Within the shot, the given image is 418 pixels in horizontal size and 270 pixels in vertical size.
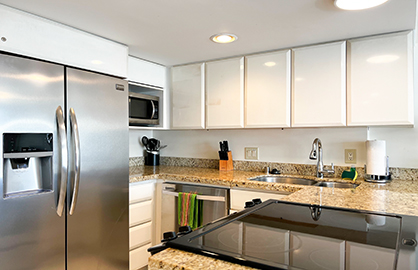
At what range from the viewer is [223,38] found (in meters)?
2.28

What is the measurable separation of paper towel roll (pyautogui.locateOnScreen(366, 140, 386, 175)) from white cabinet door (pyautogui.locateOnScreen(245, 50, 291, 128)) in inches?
25.2

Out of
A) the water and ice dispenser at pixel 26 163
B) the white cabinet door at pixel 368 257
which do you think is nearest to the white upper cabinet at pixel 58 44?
the water and ice dispenser at pixel 26 163

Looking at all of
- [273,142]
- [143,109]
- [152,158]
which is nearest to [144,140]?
[152,158]

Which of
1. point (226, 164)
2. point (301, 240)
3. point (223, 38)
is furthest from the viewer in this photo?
point (226, 164)

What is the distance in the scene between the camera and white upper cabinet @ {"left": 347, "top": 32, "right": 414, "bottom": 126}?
6.84 ft

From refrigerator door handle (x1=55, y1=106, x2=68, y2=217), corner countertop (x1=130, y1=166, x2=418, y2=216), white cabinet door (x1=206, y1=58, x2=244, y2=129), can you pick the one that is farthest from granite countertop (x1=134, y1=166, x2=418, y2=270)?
refrigerator door handle (x1=55, y1=106, x2=68, y2=217)

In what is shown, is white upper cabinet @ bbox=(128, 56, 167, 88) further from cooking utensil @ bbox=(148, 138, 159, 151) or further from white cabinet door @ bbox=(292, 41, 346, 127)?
white cabinet door @ bbox=(292, 41, 346, 127)

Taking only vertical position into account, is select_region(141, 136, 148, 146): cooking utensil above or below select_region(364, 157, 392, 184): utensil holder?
above

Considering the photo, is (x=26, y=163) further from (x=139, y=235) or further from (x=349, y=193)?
(x=349, y=193)

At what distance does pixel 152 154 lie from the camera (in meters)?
3.38

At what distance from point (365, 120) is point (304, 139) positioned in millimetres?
628

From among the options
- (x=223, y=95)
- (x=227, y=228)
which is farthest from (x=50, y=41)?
(x=227, y=228)

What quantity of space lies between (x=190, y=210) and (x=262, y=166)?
88 centimetres

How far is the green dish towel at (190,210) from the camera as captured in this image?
250cm
